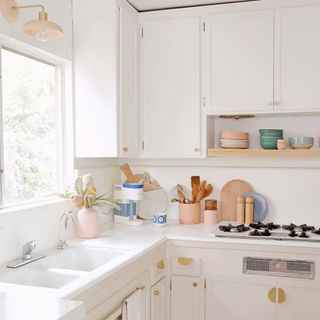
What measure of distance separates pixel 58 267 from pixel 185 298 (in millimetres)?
898

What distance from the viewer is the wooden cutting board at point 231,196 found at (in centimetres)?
331

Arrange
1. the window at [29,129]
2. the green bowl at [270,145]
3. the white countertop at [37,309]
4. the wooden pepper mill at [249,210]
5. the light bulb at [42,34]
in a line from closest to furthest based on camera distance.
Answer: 1. the white countertop at [37,309]
2. the light bulb at [42,34]
3. the window at [29,129]
4. the green bowl at [270,145]
5. the wooden pepper mill at [249,210]

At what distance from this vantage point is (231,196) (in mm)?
3326

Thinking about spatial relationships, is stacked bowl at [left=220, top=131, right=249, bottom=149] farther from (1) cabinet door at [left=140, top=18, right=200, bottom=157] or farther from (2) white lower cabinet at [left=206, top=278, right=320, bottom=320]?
(2) white lower cabinet at [left=206, top=278, right=320, bottom=320]

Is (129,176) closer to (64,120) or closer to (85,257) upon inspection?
(64,120)

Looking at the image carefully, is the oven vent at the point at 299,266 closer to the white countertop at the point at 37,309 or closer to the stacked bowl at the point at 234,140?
the stacked bowl at the point at 234,140

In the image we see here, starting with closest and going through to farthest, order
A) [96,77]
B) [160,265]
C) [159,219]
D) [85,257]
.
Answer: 1. [85,257]
2. [160,265]
3. [96,77]
4. [159,219]

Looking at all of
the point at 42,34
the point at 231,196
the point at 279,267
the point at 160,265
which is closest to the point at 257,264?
the point at 279,267

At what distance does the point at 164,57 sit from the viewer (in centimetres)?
319

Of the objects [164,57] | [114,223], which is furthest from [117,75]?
[114,223]

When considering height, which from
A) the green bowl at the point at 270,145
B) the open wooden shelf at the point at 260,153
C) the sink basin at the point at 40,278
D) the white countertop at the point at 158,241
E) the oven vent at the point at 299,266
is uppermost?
the green bowl at the point at 270,145

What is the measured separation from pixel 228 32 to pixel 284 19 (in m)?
0.38

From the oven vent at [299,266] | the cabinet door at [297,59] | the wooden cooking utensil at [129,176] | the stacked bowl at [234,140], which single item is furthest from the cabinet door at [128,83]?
the oven vent at [299,266]

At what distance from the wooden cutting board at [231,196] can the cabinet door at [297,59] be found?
0.68m
